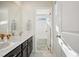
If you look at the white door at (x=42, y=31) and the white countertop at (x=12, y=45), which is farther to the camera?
the white door at (x=42, y=31)

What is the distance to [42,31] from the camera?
82.0 inches

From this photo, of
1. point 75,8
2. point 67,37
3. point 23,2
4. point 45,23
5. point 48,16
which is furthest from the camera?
point 48,16

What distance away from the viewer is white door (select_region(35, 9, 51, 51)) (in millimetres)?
1989

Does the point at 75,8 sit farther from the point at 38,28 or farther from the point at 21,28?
the point at 21,28

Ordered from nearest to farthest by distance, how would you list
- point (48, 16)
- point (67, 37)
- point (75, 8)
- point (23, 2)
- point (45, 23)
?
1. point (75, 8)
2. point (67, 37)
3. point (23, 2)
4. point (45, 23)
5. point (48, 16)

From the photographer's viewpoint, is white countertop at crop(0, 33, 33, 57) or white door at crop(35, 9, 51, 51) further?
white door at crop(35, 9, 51, 51)

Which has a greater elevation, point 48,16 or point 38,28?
point 48,16

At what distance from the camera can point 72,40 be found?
4.88 feet

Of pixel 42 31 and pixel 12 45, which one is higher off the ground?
pixel 42 31

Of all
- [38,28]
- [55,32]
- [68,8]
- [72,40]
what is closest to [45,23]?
[38,28]

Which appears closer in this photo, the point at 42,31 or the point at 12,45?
the point at 12,45

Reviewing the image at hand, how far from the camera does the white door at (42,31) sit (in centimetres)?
199

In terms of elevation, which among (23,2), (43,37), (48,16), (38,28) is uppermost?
(23,2)

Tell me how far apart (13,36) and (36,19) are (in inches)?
16.7
